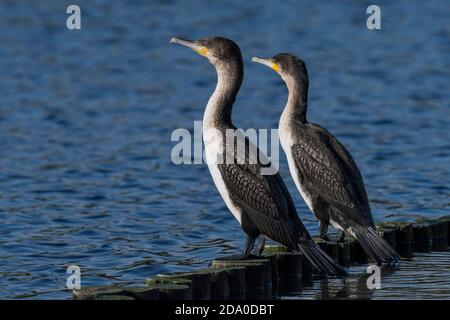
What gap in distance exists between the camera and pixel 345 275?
37.3ft

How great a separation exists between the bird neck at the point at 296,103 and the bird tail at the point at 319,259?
1.64m

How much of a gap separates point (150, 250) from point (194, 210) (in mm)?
2940

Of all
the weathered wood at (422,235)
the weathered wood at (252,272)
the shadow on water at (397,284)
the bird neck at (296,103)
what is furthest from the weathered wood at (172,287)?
the weathered wood at (422,235)

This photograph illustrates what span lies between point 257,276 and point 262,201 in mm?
688

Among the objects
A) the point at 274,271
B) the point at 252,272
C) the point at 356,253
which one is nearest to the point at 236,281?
the point at 252,272

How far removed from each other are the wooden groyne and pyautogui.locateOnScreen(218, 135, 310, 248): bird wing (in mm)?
351

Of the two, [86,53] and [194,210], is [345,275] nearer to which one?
[194,210]

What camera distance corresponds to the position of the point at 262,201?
37.7 ft

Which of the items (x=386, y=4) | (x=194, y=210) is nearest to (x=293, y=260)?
(x=194, y=210)

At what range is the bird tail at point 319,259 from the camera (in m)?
11.3

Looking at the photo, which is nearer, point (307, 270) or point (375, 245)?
point (375, 245)

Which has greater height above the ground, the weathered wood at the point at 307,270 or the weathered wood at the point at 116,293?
the weathered wood at the point at 307,270

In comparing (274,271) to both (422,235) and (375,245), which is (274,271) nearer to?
(375,245)

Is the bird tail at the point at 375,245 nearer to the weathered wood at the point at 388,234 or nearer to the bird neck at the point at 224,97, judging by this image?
the weathered wood at the point at 388,234
